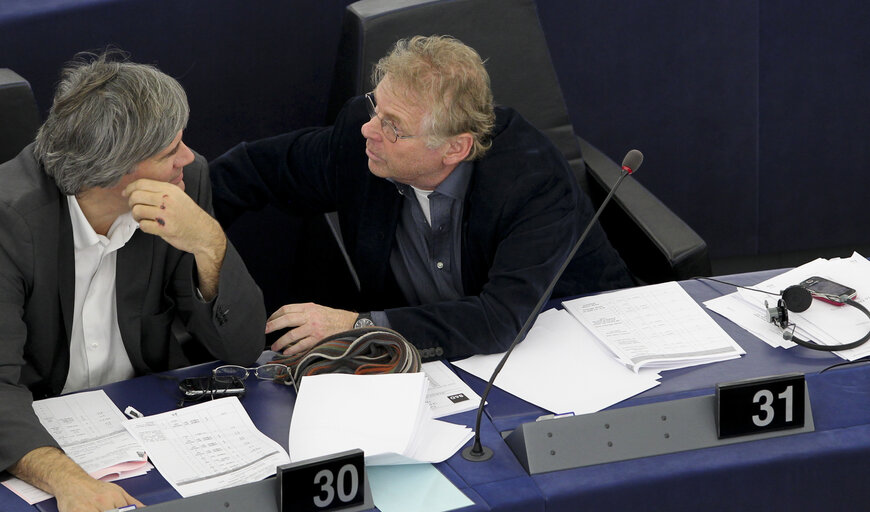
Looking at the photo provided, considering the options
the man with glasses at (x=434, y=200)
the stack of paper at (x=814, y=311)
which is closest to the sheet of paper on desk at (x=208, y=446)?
the man with glasses at (x=434, y=200)

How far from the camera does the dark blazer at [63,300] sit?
187cm

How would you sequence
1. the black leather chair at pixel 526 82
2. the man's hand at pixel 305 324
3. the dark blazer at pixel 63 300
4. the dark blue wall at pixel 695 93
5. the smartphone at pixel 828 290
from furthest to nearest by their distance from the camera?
the dark blue wall at pixel 695 93
the black leather chair at pixel 526 82
the smartphone at pixel 828 290
the man's hand at pixel 305 324
the dark blazer at pixel 63 300

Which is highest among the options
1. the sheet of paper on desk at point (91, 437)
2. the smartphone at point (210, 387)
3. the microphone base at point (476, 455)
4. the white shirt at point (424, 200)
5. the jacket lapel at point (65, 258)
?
the jacket lapel at point (65, 258)

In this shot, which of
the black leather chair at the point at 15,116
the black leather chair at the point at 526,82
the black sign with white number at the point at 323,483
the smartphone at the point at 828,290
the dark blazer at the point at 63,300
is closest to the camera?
the black sign with white number at the point at 323,483

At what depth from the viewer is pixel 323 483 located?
5.26 feet

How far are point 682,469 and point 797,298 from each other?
0.58 m

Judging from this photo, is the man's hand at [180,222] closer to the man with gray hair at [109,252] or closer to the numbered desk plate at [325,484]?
the man with gray hair at [109,252]

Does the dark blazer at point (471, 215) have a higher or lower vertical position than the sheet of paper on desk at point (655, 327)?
higher

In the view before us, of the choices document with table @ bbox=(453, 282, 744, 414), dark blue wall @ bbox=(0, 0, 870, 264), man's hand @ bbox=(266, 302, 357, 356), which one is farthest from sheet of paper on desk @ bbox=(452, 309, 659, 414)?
dark blue wall @ bbox=(0, 0, 870, 264)

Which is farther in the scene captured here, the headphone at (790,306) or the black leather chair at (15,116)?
the black leather chair at (15,116)

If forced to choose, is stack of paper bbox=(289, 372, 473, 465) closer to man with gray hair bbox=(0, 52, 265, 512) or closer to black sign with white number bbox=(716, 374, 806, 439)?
man with gray hair bbox=(0, 52, 265, 512)

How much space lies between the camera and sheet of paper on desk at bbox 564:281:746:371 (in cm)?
204

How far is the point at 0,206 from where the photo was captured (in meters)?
1.90

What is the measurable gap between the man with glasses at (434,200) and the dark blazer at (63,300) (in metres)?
0.11
